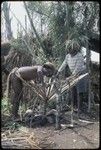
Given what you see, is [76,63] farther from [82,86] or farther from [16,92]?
[16,92]

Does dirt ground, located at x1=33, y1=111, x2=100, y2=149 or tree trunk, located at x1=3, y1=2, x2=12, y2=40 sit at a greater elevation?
tree trunk, located at x1=3, y1=2, x2=12, y2=40

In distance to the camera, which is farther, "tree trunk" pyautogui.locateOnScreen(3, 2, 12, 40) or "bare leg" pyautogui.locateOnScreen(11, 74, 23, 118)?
"tree trunk" pyautogui.locateOnScreen(3, 2, 12, 40)

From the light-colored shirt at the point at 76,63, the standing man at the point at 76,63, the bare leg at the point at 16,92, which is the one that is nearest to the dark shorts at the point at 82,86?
the standing man at the point at 76,63

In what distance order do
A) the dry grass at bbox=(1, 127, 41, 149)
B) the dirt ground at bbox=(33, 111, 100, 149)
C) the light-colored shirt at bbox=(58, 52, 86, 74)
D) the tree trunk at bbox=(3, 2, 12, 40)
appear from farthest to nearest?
the tree trunk at bbox=(3, 2, 12, 40) < the light-colored shirt at bbox=(58, 52, 86, 74) < the dirt ground at bbox=(33, 111, 100, 149) < the dry grass at bbox=(1, 127, 41, 149)

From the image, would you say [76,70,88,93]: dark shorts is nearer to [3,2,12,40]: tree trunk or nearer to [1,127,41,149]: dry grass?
[1,127,41,149]: dry grass

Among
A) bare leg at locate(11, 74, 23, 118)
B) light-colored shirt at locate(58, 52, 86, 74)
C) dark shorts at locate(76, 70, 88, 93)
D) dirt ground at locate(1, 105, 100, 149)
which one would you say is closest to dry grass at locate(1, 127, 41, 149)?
dirt ground at locate(1, 105, 100, 149)

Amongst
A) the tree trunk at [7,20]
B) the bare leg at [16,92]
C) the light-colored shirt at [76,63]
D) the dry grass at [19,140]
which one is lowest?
the dry grass at [19,140]

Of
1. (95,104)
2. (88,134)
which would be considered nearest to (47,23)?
(95,104)

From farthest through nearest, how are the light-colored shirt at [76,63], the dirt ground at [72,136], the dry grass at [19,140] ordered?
the light-colored shirt at [76,63] < the dirt ground at [72,136] < the dry grass at [19,140]

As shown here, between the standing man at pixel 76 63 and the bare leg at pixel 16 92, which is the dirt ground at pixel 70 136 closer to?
the bare leg at pixel 16 92

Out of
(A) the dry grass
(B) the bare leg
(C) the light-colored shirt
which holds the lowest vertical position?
(A) the dry grass

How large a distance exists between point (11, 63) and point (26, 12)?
1.58 m

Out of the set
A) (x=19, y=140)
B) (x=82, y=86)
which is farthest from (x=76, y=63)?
(x=19, y=140)

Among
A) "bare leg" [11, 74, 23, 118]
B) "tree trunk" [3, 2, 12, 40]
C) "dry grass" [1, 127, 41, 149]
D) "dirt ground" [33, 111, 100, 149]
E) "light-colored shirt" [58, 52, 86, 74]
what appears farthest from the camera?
"tree trunk" [3, 2, 12, 40]
